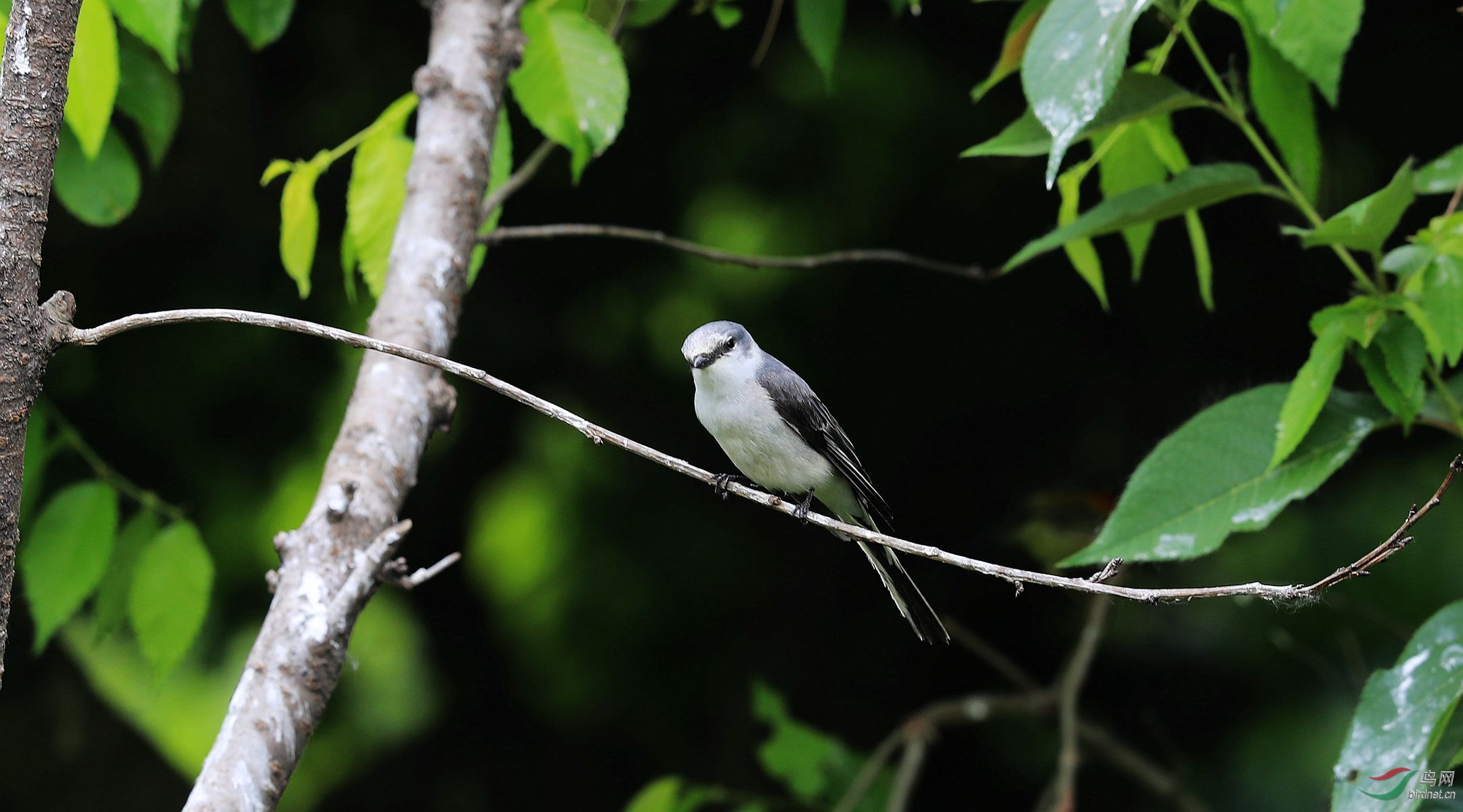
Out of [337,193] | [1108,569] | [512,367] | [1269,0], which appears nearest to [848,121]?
[512,367]

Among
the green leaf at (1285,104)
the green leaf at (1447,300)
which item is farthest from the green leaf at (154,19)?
the green leaf at (1447,300)

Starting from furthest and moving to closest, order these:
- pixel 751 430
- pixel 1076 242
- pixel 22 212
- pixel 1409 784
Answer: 1. pixel 751 430
2. pixel 1076 242
3. pixel 1409 784
4. pixel 22 212

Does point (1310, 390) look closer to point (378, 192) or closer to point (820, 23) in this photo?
point (820, 23)

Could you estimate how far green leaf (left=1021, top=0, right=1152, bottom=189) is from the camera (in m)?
1.99

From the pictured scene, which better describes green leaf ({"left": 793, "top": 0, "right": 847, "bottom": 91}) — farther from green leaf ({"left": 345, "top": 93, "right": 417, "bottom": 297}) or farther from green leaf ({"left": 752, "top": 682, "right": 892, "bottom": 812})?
green leaf ({"left": 752, "top": 682, "right": 892, "bottom": 812})

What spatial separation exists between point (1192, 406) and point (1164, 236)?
28.4 inches

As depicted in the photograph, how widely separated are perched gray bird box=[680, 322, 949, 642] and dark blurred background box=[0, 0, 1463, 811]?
1516 mm

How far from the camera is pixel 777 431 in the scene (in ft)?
9.80

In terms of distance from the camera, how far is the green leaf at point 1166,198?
2.32 metres

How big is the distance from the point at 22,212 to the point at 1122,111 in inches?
80.6

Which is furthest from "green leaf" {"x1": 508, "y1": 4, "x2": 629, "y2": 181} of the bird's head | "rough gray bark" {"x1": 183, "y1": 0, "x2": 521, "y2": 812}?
the bird's head

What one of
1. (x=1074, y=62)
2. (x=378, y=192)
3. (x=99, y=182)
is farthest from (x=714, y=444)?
(x=1074, y=62)

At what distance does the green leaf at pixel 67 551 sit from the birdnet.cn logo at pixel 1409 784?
295 centimetres

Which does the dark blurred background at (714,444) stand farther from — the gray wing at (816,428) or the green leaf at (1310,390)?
the green leaf at (1310,390)
